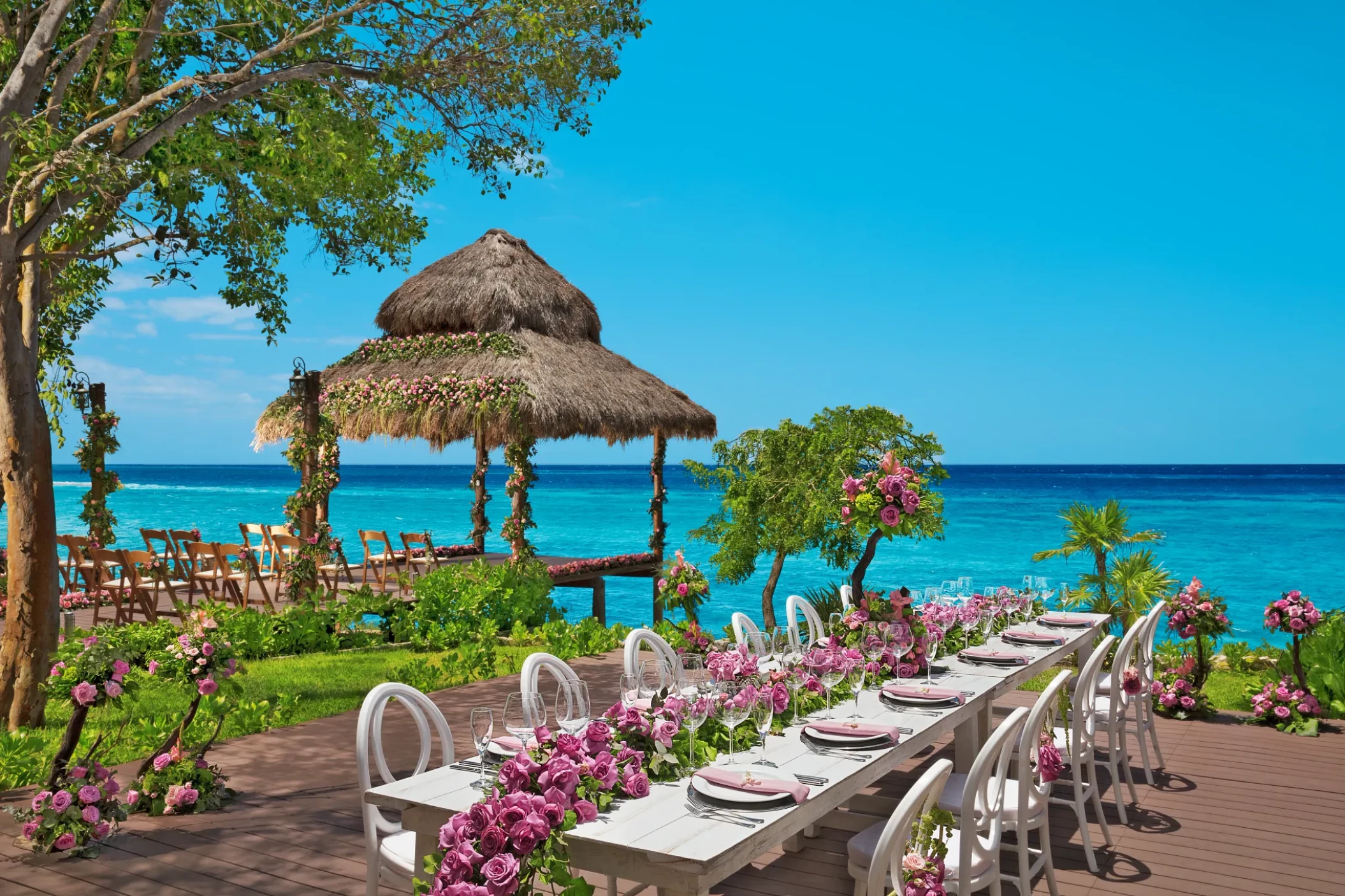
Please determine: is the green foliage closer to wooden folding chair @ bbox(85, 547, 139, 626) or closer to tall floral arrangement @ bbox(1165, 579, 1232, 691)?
wooden folding chair @ bbox(85, 547, 139, 626)

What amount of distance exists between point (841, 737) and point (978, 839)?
1.57 feet

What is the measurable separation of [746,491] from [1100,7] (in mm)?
26637

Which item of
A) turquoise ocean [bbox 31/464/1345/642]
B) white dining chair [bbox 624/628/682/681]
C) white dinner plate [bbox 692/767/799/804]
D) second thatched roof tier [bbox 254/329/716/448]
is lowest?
turquoise ocean [bbox 31/464/1345/642]

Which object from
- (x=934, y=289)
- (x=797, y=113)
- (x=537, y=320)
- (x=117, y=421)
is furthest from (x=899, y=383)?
(x=117, y=421)

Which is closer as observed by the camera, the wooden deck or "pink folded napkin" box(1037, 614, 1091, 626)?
the wooden deck

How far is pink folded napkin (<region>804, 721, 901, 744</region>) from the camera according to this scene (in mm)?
3012

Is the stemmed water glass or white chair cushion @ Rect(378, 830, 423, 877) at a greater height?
the stemmed water glass

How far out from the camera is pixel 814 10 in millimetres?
23125

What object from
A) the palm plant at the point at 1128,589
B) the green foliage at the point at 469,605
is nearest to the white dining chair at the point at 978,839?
the palm plant at the point at 1128,589

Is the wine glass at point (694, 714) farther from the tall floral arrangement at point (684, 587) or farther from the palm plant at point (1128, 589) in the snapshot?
the palm plant at point (1128, 589)

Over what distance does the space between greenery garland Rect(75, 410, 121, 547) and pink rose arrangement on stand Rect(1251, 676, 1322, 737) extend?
8992 millimetres

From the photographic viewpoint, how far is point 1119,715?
15.1ft

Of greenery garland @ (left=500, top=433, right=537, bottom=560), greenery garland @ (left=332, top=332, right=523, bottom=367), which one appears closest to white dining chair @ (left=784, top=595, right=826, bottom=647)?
greenery garland @ (left=500, top=433, right=537, bottom=560)

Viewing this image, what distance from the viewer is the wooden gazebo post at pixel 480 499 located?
14680mm
